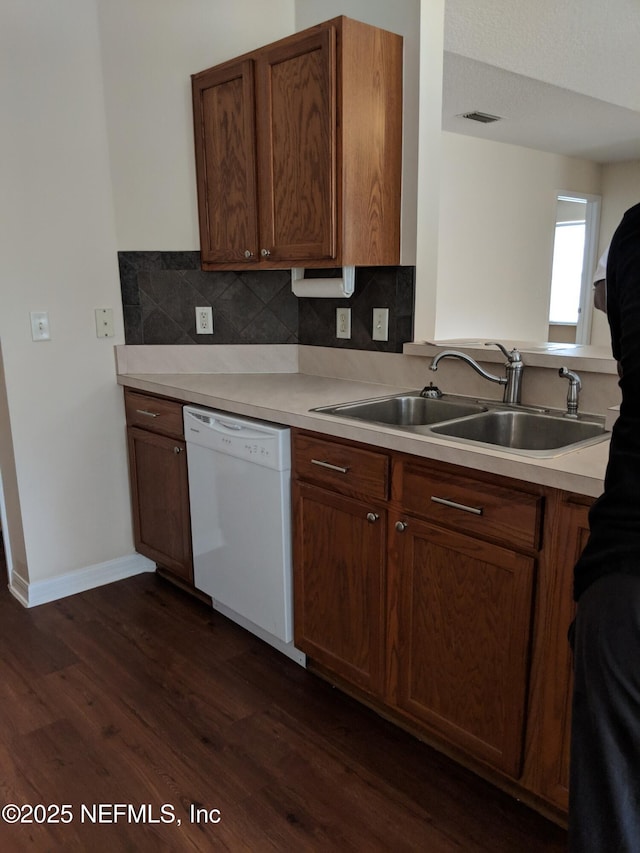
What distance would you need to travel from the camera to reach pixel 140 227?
2.78 m

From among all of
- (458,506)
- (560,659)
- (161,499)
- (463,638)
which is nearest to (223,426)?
→ (161,499)

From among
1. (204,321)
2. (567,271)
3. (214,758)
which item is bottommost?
(214,758)

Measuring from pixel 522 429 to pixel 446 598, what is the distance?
65cm

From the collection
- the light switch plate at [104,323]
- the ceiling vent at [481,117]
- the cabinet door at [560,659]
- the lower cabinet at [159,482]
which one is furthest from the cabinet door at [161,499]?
the ceiling vent at [481,117]

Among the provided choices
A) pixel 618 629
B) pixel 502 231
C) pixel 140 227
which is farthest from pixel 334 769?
pixel 502 231

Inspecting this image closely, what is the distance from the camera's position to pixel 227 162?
258cm

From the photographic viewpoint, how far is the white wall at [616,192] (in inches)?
243

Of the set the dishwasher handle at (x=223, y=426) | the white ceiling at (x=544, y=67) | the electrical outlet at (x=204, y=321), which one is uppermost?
the white ceiling at (x=544, y=67)

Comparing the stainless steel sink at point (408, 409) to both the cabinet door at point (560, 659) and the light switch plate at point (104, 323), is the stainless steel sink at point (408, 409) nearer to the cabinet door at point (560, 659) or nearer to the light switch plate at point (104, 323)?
the cabinet door at point (560, 659)

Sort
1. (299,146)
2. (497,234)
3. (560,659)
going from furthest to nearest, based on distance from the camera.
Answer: (497,234) < (299,146) < (560,659)

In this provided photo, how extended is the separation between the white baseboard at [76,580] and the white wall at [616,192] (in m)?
4.93

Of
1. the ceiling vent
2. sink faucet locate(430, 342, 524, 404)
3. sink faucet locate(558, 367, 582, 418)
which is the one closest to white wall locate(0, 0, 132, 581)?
sink faucet locate(430, 342, 524, 404)

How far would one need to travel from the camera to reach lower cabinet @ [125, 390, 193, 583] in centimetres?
261

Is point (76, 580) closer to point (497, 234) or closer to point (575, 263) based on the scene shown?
point (497, 234)
